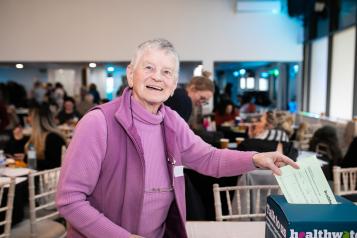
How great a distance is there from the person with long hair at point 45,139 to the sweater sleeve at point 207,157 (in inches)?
114

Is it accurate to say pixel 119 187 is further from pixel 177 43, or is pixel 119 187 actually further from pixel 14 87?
pixel 14 87

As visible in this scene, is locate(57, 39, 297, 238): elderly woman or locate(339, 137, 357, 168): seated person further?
locate(339, 137, 357, 168): seated person

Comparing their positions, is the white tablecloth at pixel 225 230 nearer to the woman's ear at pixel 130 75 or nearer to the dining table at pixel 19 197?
the woman's ear at pixel 130 75

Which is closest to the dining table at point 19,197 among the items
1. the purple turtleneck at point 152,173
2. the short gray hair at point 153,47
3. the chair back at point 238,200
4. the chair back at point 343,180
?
the chair back at point 238,200

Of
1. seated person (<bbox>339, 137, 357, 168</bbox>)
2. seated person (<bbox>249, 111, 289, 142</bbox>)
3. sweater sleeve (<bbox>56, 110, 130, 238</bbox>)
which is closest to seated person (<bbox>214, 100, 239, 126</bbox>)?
seated person (<bbox>249, 111, 289, 142</bbox>)

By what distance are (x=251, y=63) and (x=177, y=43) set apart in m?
1.65

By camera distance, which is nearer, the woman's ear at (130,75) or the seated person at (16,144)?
the woman's ear at (130,75)

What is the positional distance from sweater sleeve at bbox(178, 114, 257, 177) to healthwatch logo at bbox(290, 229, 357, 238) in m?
0.48

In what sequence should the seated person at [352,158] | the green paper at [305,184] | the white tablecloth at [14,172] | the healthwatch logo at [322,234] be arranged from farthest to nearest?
the seated person at [352,158]
the white tablecloth at [14,172]
the green paper at [305,184]
the healthwatch logo at [322,234]

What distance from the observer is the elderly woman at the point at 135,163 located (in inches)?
44.8

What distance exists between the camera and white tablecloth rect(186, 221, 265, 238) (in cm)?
154

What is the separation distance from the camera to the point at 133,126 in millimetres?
1251

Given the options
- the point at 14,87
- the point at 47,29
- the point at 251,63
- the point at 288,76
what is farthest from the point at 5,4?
the point at 288,76

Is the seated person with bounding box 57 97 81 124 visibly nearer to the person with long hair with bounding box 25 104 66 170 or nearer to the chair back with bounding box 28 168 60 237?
the person with long hair with bounding box 25 104 66 170
